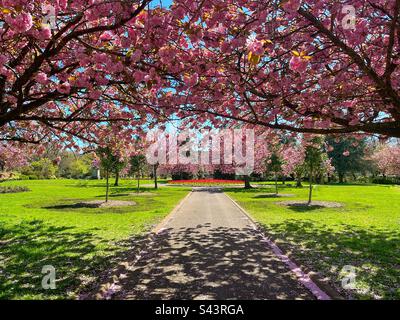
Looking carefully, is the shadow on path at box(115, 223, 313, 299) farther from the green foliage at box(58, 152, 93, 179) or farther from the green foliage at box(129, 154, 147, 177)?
the green foliage at box(58, 152, 93, 179)

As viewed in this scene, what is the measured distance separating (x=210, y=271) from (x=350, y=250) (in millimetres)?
4438

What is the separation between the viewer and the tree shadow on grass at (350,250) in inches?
245

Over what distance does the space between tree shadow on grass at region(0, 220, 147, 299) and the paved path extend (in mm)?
973

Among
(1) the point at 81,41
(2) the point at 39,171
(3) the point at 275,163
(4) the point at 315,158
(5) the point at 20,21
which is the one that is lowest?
(2) the point at 39,171

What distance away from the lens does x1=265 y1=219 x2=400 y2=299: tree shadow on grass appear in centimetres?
621

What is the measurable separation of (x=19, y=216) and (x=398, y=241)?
52.5ft

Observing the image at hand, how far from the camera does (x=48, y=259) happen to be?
760 centimetres

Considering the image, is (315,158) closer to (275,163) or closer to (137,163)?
(275,163)

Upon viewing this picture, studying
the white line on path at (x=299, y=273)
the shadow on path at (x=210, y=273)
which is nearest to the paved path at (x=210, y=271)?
the shadow on path at (x=210, y=273)

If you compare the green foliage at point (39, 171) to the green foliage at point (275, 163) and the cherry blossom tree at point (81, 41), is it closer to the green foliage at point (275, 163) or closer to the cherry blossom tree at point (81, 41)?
the green foliage at point (275, 163)

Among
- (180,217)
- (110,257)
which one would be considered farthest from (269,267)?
(180,217)

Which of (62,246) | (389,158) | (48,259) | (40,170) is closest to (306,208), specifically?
(62,246)

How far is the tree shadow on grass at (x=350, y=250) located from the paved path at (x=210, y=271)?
896 millimetres
